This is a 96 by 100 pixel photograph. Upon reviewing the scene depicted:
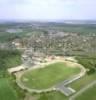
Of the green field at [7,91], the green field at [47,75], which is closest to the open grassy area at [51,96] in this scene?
the green field at [47,75]

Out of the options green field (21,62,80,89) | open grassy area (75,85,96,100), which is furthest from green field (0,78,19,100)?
open grassy area (75,85,96,100)

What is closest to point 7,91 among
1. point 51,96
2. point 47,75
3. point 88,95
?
point 51,96

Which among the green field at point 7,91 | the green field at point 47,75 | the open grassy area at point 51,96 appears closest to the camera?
the open grassy area at point 51,96

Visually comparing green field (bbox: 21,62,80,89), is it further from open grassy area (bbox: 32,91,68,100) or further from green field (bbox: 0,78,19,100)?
green field (bbox: 0,78,19,100)

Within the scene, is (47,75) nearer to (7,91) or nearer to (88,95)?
(7,91)

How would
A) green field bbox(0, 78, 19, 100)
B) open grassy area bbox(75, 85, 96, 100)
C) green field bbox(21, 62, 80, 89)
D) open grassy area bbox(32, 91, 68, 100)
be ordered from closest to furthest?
open grassy area bbox(75, 85, 96, 100) → open grassy area bbox(32, 91, 68, 100) → green field bbox(0, 78, 19, 100) → green field bbox(21, 62, 80, 89)

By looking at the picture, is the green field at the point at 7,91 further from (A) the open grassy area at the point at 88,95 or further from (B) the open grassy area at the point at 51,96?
(A) the open grassy area at the point at 88,95
